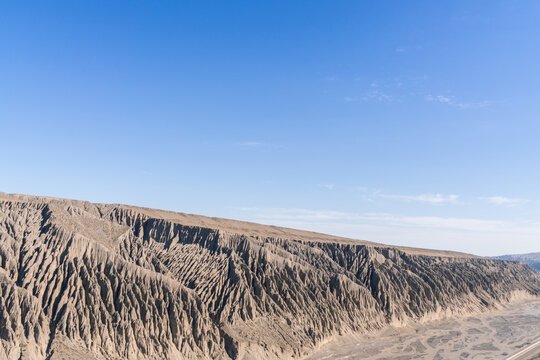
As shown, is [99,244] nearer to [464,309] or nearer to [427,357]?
[427,357]

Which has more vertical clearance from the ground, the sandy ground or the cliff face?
the cliff face

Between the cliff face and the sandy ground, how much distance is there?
3595 mm

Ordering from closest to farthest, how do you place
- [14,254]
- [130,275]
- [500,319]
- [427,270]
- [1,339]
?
1. [1,339]
2. [14,254]
3. [130,275]
4. [500,319]
5. [427,270]

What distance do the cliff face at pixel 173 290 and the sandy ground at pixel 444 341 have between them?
3.60 metres

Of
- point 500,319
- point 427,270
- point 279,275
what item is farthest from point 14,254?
point 500,319

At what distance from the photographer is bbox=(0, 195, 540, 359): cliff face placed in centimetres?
5797

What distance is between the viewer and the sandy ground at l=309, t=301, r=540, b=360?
78.2m

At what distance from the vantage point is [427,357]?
7819 cm

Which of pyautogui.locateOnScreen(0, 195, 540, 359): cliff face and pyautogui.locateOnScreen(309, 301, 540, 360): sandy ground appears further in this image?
pyautogui.locateOnScreen(309, 301, 540, 360): sandy ground

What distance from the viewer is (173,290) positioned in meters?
69.9

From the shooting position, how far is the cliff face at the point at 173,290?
190ft

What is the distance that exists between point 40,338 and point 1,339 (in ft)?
14.7

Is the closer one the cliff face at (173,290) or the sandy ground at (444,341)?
the cliff face at (173,290)

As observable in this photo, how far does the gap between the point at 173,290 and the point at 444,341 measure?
61578 millimetres
